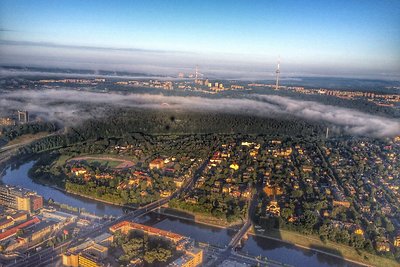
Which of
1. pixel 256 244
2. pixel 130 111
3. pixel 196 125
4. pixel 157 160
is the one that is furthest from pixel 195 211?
pixel 130 111

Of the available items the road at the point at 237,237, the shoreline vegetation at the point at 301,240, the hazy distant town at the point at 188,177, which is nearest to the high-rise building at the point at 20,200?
the hazy distant town at the point at 188,177

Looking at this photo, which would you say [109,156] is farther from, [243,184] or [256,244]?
[256,244]

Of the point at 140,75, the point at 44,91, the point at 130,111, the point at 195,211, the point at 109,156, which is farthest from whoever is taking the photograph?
the point at 140,75

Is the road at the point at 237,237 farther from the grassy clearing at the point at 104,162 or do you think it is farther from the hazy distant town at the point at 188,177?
the grassy clearing at the point at 104,162

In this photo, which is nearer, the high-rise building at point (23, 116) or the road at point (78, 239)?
the road at point (78, 239)

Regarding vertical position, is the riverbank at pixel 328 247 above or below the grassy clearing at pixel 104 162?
below

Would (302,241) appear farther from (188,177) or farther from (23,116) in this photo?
(23,116)
